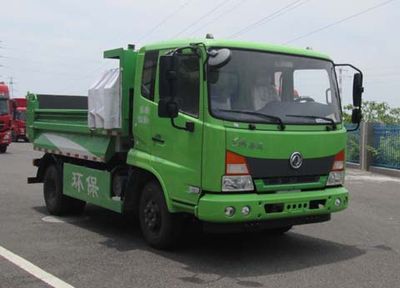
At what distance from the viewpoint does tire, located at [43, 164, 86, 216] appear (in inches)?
387

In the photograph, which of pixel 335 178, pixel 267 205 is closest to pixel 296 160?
pixel 267 205

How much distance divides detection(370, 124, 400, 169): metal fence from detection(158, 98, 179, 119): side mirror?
558 inches

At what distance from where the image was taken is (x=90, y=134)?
28.7ft

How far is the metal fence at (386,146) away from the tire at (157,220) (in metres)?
13.6

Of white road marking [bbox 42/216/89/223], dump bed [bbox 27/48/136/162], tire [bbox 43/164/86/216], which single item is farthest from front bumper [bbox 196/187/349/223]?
tire [bbox 43/164/86/216]

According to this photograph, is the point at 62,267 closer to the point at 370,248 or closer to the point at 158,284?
the point at 158,284

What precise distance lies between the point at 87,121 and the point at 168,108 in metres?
2.55

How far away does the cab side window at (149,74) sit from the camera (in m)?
7.31

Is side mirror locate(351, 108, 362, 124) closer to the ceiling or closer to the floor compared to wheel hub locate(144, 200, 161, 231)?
closer to the ceiling

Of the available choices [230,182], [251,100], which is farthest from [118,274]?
[251,100]

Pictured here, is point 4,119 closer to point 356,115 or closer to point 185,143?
point 356,115

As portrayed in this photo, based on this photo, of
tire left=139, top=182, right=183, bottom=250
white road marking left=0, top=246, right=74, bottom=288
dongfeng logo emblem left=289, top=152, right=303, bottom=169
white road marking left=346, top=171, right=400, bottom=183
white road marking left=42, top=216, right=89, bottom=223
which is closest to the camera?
white road marking left=0, top=246, right=74, bottom=288

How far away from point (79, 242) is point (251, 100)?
9.72 feet

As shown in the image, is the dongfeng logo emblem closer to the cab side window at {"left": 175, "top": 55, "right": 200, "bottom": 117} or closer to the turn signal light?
the turn signal light
